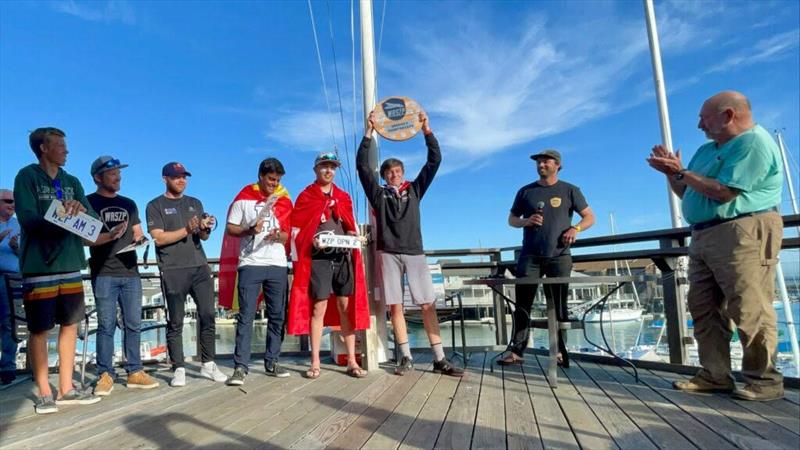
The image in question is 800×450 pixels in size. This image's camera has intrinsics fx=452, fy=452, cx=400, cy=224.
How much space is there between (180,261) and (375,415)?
1.92 m

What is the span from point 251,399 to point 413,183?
1.95 meters

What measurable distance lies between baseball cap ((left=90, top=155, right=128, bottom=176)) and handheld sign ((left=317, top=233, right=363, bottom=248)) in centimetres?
149

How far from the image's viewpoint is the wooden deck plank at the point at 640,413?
73.4 inches

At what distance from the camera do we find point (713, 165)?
2.63 metres

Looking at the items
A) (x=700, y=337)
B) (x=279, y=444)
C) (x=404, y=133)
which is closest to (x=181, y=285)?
(x=279, y=444)

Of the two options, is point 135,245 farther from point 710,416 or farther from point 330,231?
point 710,416

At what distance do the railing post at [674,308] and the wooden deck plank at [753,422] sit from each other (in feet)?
2.60

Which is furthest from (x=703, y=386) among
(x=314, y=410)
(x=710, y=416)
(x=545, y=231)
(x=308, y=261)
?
(x=308, y=261)

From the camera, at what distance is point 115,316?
10.2 ft

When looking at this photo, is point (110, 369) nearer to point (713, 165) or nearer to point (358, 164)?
point (358, 164)

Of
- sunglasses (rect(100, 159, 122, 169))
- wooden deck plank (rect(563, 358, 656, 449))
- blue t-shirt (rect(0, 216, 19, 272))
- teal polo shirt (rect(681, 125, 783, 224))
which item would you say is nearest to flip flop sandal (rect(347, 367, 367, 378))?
wooden deck plank (rect(563, 358, 656, 449))

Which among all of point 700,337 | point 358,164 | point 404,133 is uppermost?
point 404,133

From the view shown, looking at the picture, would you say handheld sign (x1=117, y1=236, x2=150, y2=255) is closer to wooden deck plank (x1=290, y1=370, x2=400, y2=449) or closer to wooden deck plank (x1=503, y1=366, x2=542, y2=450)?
wooden deck plank (x1=290, y1=370, x2=400, y2=449)

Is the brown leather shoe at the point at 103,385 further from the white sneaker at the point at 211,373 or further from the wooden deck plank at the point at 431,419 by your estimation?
the wooden deck plank at the point at 431,419
